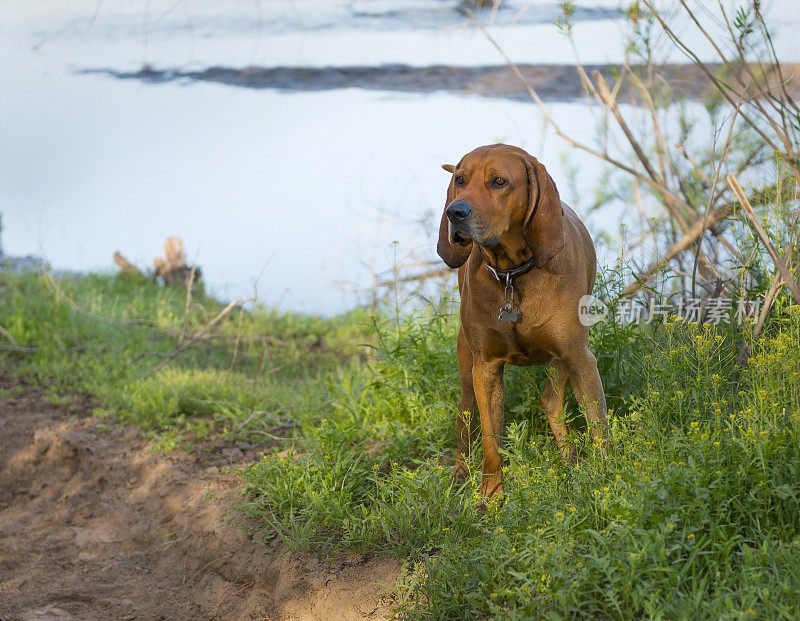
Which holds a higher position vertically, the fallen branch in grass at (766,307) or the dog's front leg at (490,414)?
the fallen branch in grass at (766,307)

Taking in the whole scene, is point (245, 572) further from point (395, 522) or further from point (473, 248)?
point (473, 248)

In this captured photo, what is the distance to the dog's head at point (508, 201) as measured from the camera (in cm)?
341

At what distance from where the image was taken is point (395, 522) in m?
3.64

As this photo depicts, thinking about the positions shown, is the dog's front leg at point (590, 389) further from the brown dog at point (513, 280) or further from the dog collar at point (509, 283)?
the dog collar at point (509, 283)

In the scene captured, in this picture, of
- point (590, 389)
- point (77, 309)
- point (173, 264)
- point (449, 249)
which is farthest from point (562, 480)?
point (173, 264)

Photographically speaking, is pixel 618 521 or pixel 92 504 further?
pixel 92 504

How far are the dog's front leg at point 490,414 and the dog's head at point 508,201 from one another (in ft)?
2.10

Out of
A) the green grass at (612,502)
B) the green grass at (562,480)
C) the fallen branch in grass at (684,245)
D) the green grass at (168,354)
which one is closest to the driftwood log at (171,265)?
the green grass at (168,354)

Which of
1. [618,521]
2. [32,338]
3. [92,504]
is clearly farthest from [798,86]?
[32,338]

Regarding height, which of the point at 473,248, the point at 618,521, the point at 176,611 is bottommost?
the point at 176,611

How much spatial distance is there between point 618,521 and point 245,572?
201 cm

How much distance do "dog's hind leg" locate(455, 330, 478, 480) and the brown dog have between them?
186mm

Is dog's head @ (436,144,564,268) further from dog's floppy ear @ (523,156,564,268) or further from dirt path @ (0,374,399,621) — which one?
dirt path @ (0,374,399,621)

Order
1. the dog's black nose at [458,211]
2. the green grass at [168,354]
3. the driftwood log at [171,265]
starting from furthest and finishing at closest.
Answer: the driftwood log at [171,265] < the green grass at [168,354] < the dog's black nose at [458,211]
